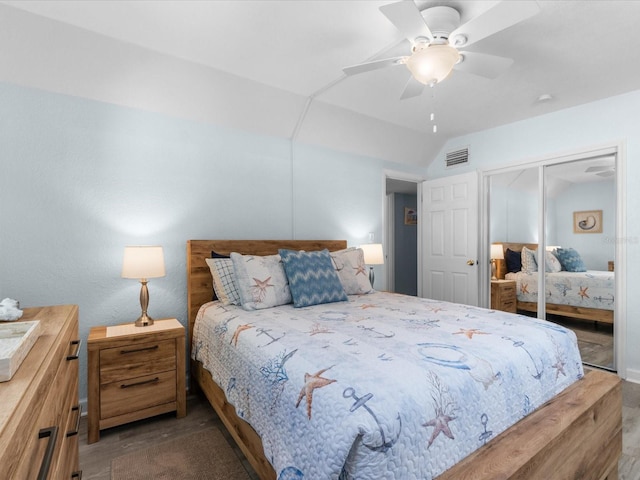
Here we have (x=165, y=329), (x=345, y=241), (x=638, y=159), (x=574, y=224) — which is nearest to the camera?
(x=165, y=329)

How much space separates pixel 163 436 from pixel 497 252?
3690 millimetres

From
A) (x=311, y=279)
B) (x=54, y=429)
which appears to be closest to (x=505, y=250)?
(x=311, y=279)

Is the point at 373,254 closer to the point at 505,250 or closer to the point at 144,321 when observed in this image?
the point at 505,250

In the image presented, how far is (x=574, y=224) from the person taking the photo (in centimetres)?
332

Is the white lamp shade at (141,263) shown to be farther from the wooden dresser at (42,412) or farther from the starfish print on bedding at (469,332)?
the starfish print on bedding at (469,332)

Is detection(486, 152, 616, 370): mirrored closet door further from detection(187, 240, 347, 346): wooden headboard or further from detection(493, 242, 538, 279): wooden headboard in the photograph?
detection(187, 240, 347, 346): wooden headboard

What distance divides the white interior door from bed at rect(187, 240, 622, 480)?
224cm

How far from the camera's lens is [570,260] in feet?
11.0

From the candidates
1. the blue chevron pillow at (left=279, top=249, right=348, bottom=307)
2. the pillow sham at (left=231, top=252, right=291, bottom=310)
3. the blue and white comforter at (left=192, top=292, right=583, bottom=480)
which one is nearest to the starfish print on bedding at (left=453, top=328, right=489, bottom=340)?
the blue and white comforter at (left=192, top=292, right=583, bottom=480)

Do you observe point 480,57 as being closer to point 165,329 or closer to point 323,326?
point 323,326

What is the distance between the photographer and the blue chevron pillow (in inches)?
94.7

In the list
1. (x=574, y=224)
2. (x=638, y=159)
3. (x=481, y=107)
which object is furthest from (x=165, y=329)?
(x=638, y=159)

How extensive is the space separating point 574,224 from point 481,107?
1.48 m

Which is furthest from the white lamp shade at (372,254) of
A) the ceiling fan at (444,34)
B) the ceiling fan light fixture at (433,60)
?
the ceiling fan light fixture at (433,60)
